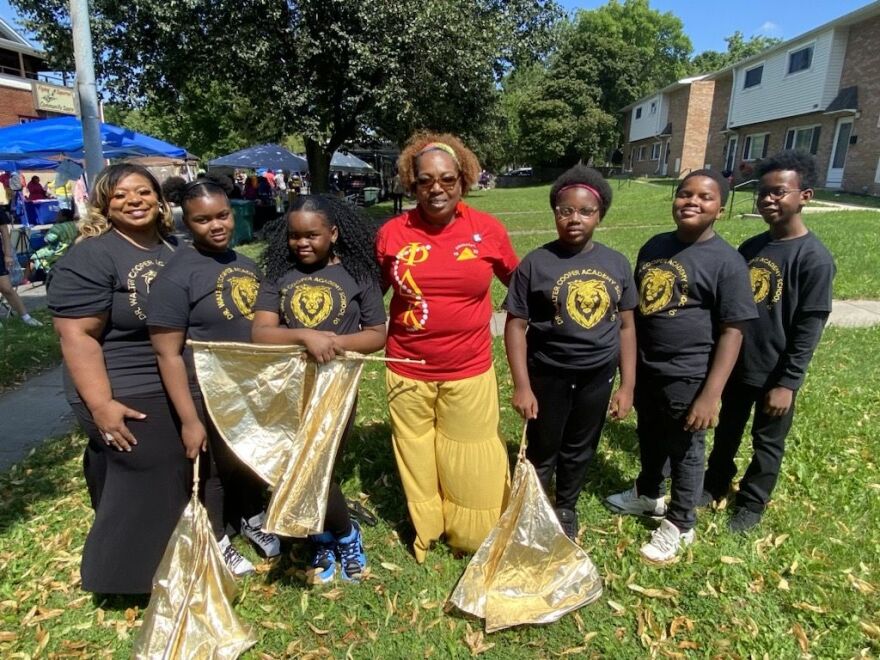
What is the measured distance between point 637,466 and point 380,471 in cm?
184

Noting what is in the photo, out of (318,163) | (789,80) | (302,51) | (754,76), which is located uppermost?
(754,76)

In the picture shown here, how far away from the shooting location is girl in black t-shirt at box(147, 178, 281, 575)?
234cm

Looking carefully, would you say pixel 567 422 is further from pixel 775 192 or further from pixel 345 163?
pixel 345 163

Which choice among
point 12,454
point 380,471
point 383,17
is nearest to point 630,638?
point 380,471

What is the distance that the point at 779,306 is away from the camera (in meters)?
2.80

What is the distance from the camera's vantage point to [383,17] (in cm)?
1109

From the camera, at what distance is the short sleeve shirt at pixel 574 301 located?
2.62 m

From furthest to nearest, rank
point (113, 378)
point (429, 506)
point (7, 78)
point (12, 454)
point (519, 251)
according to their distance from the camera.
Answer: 1. point (7, 78)
2. point (519, 251)
3. point (12, 454)
4. point (429, 506)
5. point (113, 378)

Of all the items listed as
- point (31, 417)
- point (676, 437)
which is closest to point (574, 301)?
point (676, 437)

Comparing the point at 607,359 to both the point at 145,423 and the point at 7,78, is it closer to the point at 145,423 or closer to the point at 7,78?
the point at 145,423

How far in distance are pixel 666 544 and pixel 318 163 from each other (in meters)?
14.2

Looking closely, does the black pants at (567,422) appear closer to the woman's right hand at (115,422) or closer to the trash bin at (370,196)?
the woman's right hand at (115,422)

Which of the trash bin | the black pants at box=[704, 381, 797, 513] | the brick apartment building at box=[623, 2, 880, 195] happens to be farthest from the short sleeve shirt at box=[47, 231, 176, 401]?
the trash bin

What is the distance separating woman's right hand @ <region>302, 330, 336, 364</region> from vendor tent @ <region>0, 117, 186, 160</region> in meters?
9.43
